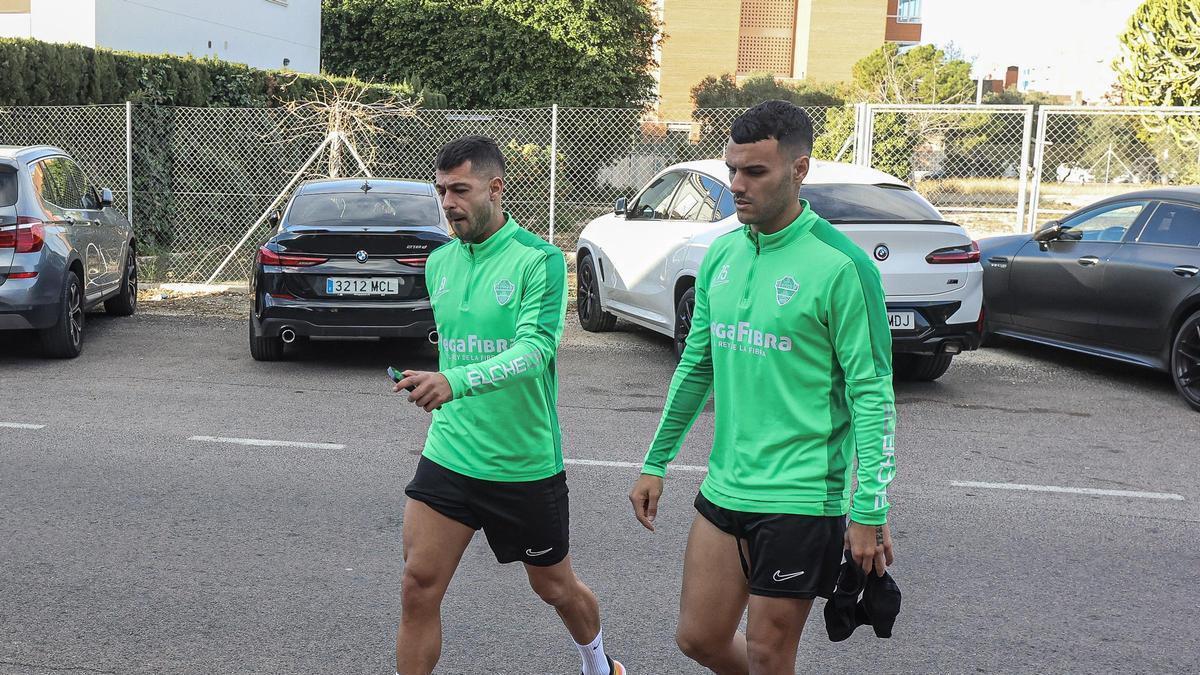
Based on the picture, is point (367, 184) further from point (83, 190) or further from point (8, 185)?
point (83, 190)

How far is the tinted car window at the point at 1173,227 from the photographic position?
27.5 feet

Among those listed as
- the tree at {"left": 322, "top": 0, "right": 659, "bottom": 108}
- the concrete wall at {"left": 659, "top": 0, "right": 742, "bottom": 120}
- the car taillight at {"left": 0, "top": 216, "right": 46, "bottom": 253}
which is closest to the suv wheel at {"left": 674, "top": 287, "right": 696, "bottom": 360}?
the car taillight at {"left": 0, "top": 216, "right": 46, "bottom": 253}

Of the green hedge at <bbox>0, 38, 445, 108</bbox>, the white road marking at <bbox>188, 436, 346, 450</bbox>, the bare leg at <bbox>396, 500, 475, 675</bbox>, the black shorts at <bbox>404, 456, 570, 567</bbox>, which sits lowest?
the white road marking at <bbox>188, 436, 346, 450</bbox>

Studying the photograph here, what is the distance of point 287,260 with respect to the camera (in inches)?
344

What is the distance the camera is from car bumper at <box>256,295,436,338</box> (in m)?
8.73

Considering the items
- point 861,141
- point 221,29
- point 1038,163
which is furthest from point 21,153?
point 221,29

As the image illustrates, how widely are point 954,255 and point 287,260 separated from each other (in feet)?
15.8

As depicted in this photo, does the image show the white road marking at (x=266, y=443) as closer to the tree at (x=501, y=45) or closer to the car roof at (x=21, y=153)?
the car roof at (x=21, y=153)

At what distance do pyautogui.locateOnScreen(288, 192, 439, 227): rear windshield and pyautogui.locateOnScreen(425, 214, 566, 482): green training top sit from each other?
5722mm

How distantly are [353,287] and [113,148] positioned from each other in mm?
8596

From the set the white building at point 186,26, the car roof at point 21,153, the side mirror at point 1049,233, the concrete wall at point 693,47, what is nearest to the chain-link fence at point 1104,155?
the side mirror at point 1049,233

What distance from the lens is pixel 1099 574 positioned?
485 cm

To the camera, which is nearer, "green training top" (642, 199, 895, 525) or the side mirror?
"green training top" (642, 199, 895, 525)

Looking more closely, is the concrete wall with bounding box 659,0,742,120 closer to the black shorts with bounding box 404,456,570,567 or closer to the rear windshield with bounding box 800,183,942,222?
the rear windshield with bounding box 800,183,942,222
